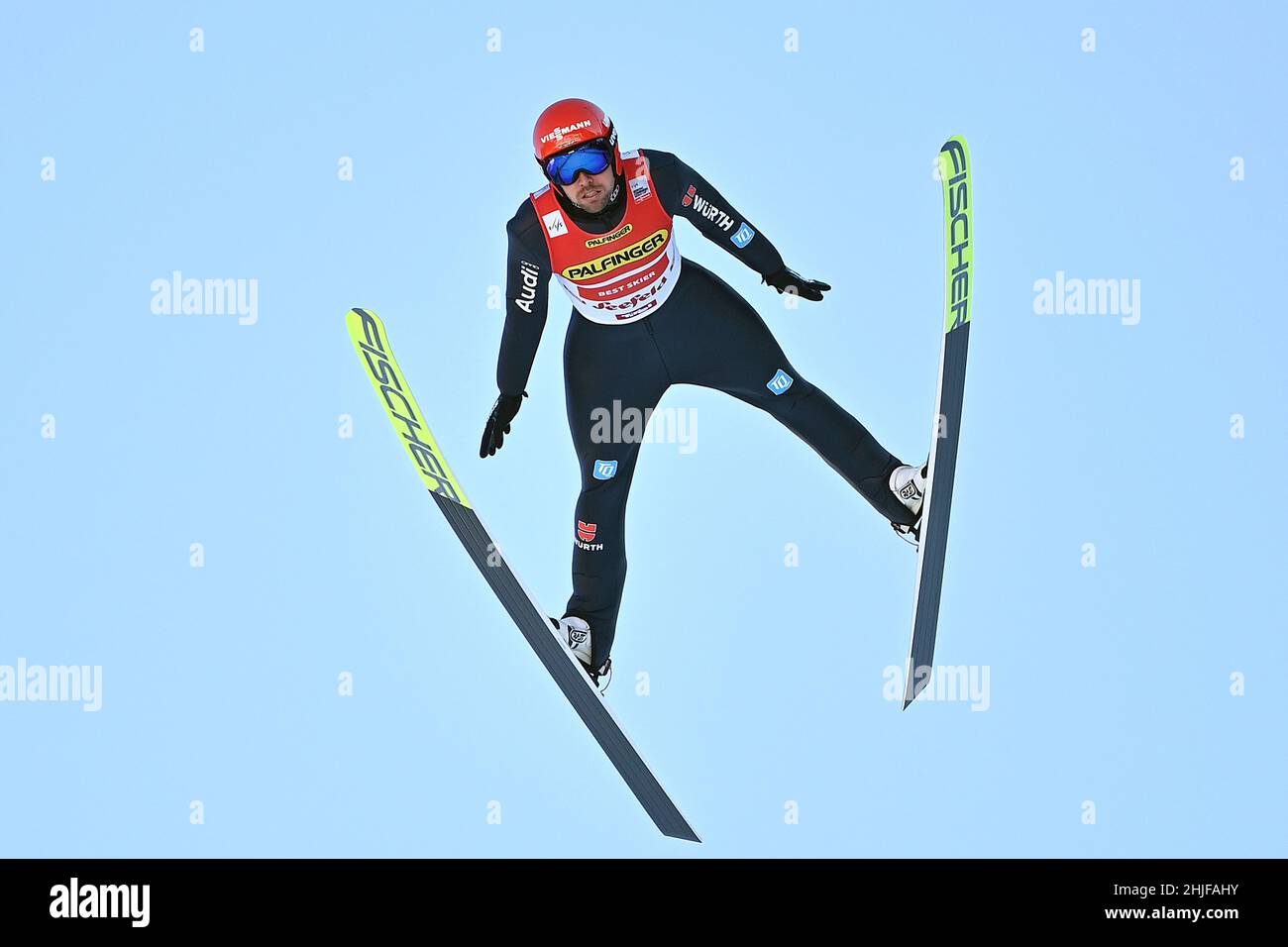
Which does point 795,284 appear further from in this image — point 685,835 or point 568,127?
point 685,835

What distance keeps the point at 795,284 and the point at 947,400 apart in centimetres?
69

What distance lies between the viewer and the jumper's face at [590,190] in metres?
4.40

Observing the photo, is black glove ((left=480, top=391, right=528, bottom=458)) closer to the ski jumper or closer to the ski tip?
the ski jumper

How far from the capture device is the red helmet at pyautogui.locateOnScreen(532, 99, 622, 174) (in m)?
4.33

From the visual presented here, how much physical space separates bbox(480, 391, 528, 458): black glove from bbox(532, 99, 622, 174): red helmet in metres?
0.87

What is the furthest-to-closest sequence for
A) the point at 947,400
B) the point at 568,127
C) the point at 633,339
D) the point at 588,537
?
the point at 588,537 → the point at 633,339 → the point at 947,400 → the point at 568,127

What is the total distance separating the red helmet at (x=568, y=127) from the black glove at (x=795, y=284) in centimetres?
83


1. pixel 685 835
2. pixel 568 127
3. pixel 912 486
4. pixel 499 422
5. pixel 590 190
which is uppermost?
pixel 568 127

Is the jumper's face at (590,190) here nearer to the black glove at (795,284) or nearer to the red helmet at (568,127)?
the red helmet at (568,127)

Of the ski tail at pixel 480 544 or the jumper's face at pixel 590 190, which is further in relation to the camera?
the ski tail at pixel 480 544

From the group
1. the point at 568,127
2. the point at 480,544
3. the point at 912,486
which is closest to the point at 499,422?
the point at 480,544

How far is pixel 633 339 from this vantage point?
15.6ft

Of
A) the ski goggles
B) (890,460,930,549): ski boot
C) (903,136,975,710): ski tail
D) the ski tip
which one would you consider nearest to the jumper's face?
the ski goggles

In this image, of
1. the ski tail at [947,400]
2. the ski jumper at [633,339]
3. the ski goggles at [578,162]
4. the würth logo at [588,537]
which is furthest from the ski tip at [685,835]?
the ski goggles at [578,162]
